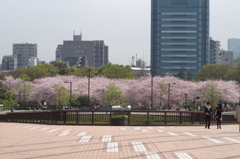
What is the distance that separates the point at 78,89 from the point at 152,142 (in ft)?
326

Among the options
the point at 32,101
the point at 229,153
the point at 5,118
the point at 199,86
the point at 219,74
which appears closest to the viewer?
the point at 229,153

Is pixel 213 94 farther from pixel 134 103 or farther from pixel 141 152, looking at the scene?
pixel 141 152

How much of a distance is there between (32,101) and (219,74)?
74277 mm

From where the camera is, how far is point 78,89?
11762 cm

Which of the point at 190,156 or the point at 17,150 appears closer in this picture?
the point at 190,156

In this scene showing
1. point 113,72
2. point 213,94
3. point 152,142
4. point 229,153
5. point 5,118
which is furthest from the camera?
point 113,72

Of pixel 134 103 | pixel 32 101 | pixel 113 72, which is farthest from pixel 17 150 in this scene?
pixel 113 72

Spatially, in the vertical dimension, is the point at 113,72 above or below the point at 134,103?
above

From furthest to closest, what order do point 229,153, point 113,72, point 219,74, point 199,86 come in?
point 219,74, point 113,72, point 199,86, point 229,153

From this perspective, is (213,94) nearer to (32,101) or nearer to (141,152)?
(32,101)

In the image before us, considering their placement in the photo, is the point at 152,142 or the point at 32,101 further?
the point at 32,101

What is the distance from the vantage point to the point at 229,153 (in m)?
15.1

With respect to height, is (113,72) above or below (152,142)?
above

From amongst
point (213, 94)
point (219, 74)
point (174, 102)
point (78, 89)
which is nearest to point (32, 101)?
point (78, 89)
